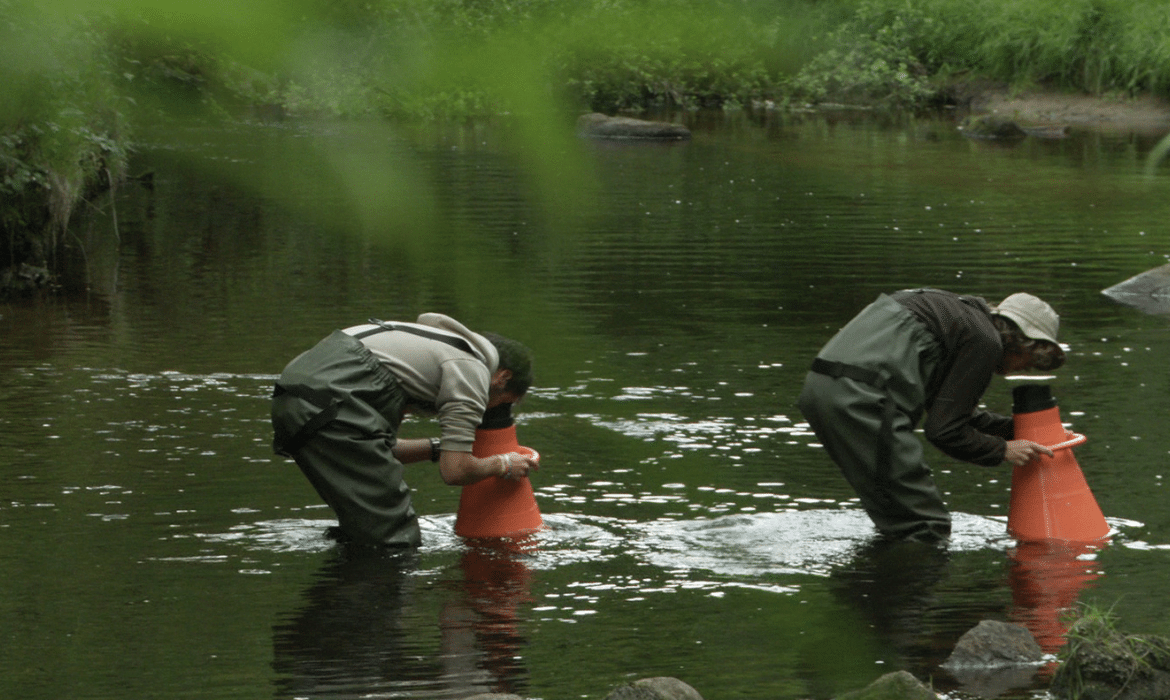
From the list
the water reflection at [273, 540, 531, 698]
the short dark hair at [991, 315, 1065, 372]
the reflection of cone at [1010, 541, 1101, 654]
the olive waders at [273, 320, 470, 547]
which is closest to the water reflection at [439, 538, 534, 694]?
the water reflection at [273, 540, 531, 698]

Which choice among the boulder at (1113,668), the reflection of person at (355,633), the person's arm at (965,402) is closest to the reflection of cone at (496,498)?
the reflection of person at (355,633)

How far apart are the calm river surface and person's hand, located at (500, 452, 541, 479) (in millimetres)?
384

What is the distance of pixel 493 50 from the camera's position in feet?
3.94

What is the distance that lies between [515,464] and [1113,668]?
2771mm

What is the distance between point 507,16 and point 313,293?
15.0m

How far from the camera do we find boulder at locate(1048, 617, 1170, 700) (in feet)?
15.8

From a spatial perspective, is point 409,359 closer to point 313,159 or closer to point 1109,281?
point 313,159

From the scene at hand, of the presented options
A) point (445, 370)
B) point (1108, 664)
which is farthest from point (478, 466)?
point (1108, 664)

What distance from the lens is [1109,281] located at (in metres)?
17.5

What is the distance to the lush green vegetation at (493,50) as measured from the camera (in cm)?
118

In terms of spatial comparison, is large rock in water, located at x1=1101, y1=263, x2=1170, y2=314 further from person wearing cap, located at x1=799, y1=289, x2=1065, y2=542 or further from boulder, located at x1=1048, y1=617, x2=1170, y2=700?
boulder, located at x1=1048, y1=617, x2=1170, y2=700

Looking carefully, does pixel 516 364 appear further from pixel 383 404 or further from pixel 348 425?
pixel 348 425

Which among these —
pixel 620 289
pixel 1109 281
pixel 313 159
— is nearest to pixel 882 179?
pixel 1109 281

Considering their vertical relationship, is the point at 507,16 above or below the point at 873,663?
above
